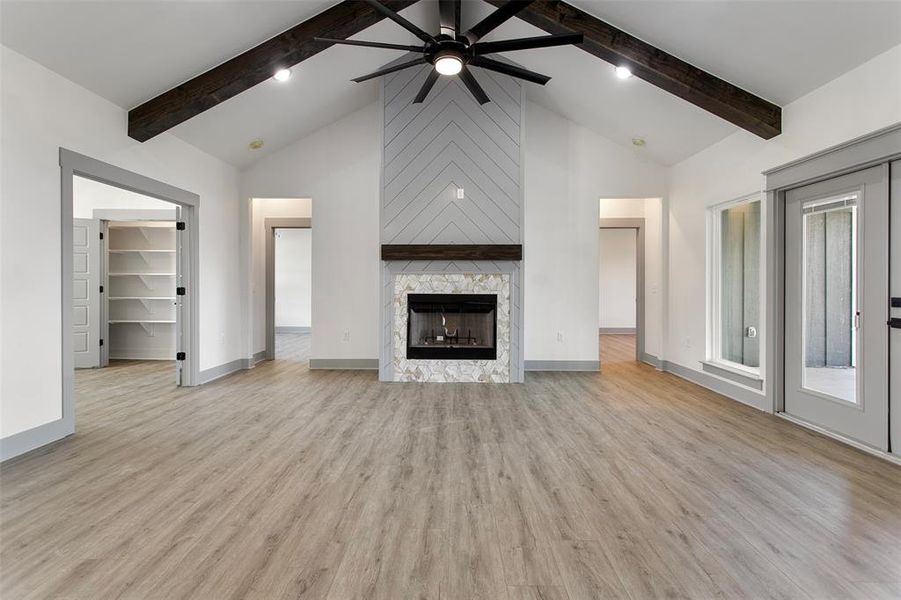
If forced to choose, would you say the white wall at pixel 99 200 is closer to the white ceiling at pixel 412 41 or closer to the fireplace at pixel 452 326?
the white ceiling at pixel 412 41

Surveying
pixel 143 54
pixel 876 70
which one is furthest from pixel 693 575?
pixel 143 54

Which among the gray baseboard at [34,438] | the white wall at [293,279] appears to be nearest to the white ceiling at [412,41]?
the gray baseboard at [34,438]

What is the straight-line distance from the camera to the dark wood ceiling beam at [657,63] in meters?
3.81

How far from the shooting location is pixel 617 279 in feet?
34.9

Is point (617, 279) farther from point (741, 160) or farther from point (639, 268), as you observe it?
point (741, 160)

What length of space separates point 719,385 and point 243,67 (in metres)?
5.85

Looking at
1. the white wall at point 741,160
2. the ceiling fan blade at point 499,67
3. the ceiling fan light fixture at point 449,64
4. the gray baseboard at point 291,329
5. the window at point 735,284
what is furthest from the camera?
the gray baseboard at point 291,329

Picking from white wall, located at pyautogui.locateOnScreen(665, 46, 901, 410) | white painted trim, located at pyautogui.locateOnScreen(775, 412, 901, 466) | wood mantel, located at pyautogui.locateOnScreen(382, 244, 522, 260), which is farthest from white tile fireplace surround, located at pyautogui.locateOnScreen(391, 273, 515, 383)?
white painted trim, located at pyautogui.locateOnScreen(775, 412, 901, 466)

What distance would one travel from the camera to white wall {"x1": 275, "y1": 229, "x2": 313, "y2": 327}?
11.1 metres

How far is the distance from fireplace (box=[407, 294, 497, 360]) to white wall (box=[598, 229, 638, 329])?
6103mm

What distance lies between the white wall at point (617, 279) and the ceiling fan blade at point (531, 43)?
27.0 feet

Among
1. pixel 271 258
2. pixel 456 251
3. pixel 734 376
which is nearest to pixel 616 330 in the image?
pixel 734 376

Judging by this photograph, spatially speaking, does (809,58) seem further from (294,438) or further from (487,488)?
(294,438)

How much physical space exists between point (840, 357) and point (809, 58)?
233cm
